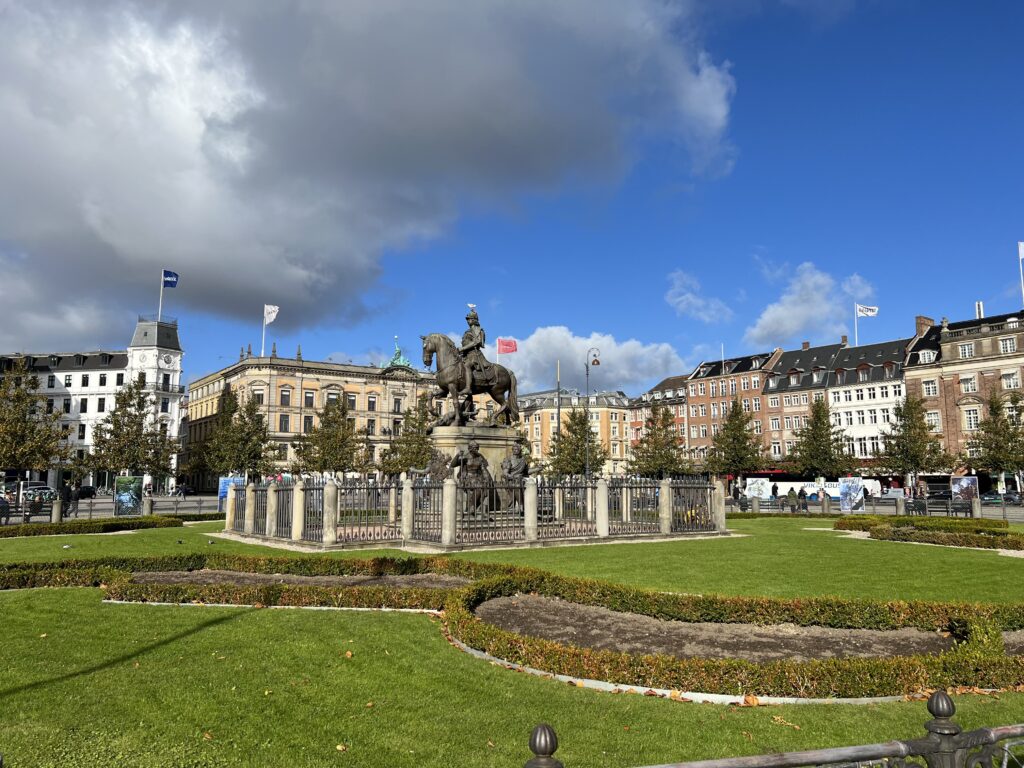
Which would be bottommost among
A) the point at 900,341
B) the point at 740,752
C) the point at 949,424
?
the point at 740,752

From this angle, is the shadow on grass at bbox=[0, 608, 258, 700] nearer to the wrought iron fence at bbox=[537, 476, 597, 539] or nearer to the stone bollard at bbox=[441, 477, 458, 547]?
the stone bollard at bbox=[441, 477, 458, 547]

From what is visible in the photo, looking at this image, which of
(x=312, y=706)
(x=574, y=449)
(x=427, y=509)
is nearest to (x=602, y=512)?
(x=427, y=509)

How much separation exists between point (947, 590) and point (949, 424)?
67804mm

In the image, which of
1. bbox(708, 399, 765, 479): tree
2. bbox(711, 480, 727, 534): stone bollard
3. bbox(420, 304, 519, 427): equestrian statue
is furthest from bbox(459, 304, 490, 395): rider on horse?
bbox(708, 399, 765, 479): tree

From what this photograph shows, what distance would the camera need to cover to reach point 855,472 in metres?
75.5

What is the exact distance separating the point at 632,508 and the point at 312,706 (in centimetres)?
1990

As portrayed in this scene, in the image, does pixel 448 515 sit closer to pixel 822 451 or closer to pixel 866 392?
pixel 822 451

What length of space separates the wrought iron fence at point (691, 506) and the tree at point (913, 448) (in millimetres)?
41925

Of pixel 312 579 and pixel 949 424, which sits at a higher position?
pixel 949 424

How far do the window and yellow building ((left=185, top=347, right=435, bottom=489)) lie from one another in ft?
202

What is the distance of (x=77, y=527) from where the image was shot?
2811cm

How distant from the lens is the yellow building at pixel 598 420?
4909 inches

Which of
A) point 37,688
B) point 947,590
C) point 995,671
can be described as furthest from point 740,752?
point 947,590

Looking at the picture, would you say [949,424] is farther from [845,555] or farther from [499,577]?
[499,577]
